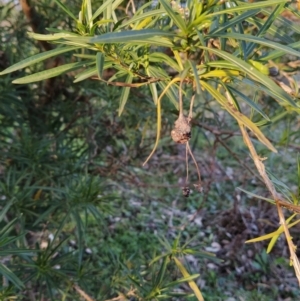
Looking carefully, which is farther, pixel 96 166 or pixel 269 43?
pixel 96 166

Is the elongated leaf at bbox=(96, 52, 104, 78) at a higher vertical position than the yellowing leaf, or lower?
higher

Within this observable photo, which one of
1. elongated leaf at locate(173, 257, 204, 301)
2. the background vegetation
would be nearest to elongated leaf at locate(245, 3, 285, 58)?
the background vegetation

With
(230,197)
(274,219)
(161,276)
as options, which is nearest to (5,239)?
(161,276)

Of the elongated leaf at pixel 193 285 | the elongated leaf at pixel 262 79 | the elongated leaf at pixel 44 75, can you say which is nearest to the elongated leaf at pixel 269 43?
the elongated leaf at pixel 262 79

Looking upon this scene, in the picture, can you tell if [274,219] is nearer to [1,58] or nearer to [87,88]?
[87,88]

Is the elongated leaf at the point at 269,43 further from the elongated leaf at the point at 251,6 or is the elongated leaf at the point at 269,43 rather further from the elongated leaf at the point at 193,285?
the elongated leaf at the point at 193,285

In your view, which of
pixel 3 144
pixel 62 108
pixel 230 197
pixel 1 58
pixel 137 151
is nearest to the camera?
pixel 3 144

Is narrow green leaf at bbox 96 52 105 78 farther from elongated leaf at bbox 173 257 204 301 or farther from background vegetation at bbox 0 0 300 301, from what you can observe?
elongated leaf at bbox 173 257 204 301

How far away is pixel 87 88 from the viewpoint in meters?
1.25

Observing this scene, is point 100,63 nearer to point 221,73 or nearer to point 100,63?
point 100,63

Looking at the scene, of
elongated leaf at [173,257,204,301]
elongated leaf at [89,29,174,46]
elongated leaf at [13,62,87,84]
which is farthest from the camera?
elongated leaf at [173,257,204,301]

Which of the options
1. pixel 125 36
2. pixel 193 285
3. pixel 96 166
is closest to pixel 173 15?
pixel 125 36

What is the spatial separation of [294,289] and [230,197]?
2.57 ft

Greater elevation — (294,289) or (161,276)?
(161,276)
